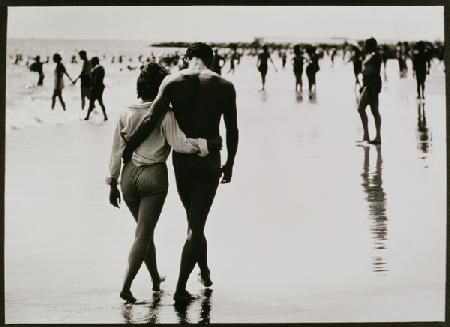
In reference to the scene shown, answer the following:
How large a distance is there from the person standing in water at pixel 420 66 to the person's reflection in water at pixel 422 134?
160 mm

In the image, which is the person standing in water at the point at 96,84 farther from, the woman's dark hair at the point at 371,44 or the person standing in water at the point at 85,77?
the woman's dark hair at the point at 371,44

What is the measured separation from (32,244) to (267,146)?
350 cm

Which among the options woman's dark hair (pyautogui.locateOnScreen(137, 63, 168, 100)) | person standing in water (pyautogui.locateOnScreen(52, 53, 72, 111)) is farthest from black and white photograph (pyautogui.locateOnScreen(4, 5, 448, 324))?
person standing in water (pyautogui.locateOnScreen(52, 53, 72, 111))

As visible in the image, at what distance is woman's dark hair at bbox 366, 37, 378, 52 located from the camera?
360 inches

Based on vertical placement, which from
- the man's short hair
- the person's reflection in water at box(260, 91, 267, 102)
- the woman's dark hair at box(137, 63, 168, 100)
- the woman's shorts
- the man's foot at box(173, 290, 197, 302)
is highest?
the man's short hair

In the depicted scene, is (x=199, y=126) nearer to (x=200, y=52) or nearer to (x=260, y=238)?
(x=200, y=52)

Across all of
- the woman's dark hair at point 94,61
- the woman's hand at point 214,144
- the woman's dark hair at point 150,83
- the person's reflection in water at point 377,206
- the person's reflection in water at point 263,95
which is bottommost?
the person's reflection in water at point 377,206

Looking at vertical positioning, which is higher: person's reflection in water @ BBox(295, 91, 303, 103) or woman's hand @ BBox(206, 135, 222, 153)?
woman's hand @ BBox(206, 135, 222, 153)

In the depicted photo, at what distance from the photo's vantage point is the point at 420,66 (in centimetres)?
1009

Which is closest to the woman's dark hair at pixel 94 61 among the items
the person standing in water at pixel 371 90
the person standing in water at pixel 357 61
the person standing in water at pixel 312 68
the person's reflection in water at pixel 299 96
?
the person standing in water at pixel 312 68

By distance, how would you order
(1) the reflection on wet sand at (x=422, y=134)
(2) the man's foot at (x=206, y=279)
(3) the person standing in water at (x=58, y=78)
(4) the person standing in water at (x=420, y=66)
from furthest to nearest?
(3) the person standing in water at (x=58, y=78) < (1) the reflection on wet sand at (x=422, y=134) < (4) the person standing in water at (x=420, y=66) < (2) the man's foot at (x=206, y=279)

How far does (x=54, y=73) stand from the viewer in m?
13.5

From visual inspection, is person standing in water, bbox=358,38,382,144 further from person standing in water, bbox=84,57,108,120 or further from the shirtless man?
the shirtless man

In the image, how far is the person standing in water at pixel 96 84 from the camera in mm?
10328
